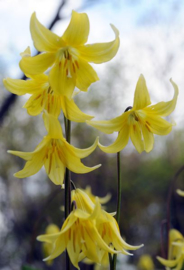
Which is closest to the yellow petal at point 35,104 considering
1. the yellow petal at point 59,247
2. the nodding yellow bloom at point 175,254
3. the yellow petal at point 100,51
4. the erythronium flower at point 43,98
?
the erythronium flower at point 43,98

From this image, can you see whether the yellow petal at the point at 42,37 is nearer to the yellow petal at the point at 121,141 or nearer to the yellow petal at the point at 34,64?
the yellow petal at the point at 34,64

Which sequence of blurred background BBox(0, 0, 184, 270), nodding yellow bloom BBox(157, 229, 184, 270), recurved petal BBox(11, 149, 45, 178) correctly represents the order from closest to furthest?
recurved petal BBox(11, 149, 45, 178), nodding yellow bloom BBox(157, 229, 184, 270), blurred background BBox(0, 0, 184, 270)

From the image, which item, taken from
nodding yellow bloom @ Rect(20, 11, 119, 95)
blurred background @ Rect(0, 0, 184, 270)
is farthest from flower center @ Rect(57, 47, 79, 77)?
blurred background @ Rect(0, 0, 184, 270)

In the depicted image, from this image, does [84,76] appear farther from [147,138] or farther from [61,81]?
[147,138]

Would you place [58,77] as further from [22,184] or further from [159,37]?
[22,184]

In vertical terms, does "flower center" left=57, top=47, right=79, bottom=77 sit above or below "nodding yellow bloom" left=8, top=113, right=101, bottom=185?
above

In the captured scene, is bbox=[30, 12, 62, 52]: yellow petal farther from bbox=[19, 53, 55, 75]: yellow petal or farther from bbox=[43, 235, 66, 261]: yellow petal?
bbox=[43, 235, 66, 261]: yellow petal

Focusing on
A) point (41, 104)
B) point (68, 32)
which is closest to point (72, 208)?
point (41, 104)
